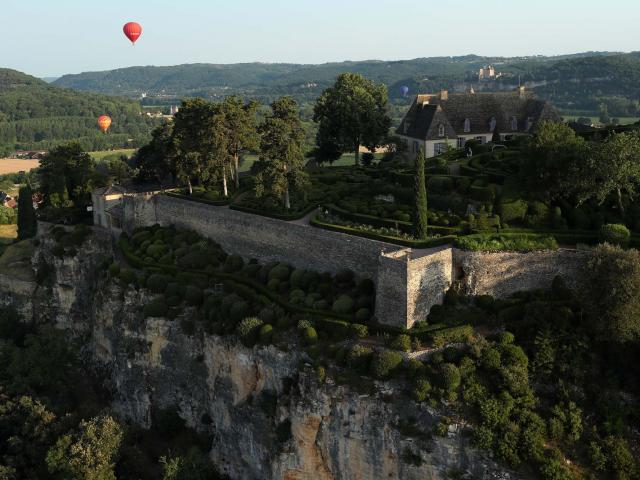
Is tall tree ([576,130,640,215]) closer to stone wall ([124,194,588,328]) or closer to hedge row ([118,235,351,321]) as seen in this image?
stone wall ([124,194,588,328])

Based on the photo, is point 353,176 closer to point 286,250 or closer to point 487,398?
point 286,250

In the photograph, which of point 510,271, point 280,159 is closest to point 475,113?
point 280,159

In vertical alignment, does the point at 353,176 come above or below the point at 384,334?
above

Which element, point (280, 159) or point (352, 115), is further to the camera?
point (352, 115)

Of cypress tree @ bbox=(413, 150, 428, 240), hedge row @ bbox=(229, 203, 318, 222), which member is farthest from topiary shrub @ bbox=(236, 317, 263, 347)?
cypress tree @ bbox=(413, 150, 428, 240)

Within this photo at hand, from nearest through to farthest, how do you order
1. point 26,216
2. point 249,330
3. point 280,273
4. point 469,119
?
1. point 249,330
2. point 280,273
3. point 469,119
4. point 26,216

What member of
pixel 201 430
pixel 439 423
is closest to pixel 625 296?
pixel 439 423

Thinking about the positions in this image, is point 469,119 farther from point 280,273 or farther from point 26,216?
point 26,216
